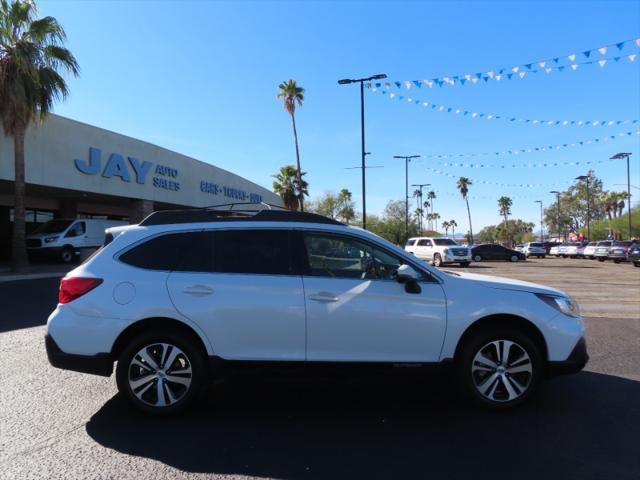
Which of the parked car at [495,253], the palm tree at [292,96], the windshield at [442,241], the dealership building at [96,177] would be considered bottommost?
the parked car at [495,253]

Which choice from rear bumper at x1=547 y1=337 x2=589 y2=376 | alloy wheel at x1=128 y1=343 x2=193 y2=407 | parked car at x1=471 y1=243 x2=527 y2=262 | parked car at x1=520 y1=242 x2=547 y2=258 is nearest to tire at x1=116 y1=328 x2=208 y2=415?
Answer: alloy wheel at x1=128 y1=343 x2=193 y2=407

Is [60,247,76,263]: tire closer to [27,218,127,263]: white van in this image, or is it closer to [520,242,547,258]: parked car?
[27,218,127,263]: white van

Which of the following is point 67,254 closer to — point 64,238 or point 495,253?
point 64,238

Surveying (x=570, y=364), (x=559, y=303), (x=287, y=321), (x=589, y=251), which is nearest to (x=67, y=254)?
(x=287, y=321)

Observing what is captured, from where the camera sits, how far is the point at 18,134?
18297mm

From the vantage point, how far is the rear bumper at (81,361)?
173 inches

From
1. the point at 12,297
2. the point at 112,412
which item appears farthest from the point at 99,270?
the point at 12,297

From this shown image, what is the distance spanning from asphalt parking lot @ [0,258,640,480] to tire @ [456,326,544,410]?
0.16 m

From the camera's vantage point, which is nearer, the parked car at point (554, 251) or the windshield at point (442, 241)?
the windshield at point (442, 241)

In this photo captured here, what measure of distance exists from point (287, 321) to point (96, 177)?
22028mm

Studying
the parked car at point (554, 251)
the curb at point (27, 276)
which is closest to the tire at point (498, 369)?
the curb at point (27, 276)

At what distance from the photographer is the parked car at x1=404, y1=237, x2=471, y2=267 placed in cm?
3012

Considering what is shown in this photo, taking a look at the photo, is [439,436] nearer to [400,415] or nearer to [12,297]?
[400,415]

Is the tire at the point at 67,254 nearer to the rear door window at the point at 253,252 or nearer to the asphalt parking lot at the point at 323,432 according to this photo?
the asphalt parking lot at the point at 323,432
